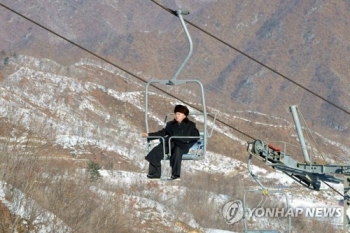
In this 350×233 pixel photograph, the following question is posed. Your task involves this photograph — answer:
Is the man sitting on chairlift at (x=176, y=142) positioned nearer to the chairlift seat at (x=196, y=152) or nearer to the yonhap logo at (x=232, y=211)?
the chairlift seat at (x=196, y=152)

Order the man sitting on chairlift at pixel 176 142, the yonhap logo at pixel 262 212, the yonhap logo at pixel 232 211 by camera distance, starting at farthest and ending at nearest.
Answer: the yonhap logo at pixel 262 212
the yonhap logo at pixel 232 211
the man sitting on chairlift at pixel 176 142

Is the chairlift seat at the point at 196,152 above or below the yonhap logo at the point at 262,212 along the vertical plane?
below

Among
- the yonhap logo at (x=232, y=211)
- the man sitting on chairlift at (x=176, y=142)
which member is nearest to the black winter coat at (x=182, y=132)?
the man sitting on chairlift at (x=176, y=142)

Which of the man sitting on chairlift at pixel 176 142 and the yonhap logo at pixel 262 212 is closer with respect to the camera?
the man sitting on chairlift at pixel 176 142

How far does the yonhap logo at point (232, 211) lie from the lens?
4976 centimetres

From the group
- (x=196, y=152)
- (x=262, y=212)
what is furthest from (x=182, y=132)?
(x=262, y=212)

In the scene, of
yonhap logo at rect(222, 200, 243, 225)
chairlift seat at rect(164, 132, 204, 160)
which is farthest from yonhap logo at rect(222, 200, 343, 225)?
chairlift seat at rect(164, 132, 204, 160)

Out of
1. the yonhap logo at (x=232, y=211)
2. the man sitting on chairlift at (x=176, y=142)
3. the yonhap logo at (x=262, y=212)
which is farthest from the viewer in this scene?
the yonhap logo at (x=262, y=212)

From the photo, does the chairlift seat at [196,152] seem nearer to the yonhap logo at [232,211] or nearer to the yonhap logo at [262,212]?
the yonhap logo at [262,212]

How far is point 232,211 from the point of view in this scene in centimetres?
5412

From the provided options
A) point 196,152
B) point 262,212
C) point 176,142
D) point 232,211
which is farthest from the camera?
point 262,212

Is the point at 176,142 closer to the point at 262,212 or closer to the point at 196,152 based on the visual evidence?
the point at 196,152

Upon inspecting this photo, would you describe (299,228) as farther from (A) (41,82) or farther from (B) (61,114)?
(A) (41,82)

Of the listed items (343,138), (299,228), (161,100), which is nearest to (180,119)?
(299,228)
